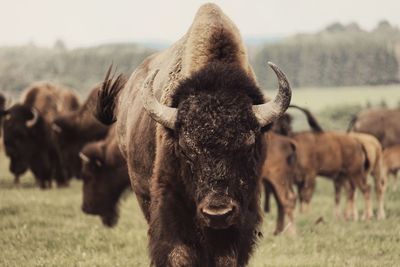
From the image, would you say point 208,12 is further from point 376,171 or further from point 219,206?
point 376,171

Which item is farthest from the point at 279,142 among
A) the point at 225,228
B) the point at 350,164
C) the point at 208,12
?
the point at 225,228

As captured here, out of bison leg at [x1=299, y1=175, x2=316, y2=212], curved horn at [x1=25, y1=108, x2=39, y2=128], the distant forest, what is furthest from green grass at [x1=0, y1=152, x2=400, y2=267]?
the distant forest

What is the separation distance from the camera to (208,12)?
20.8 feet

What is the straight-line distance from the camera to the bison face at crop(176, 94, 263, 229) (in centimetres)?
503

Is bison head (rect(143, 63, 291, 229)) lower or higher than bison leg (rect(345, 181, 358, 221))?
higher

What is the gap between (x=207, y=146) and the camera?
514 centimetres

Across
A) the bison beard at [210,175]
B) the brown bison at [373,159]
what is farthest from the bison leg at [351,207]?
the bison beard at [210,175]

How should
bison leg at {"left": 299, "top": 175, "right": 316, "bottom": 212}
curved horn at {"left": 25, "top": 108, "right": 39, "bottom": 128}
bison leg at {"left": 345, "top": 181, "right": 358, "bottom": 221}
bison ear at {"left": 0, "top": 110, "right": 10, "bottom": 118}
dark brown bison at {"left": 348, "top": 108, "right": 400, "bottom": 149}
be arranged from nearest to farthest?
bison leg at {"left": 345, "top": 181, "right": 358, "bottom": 221}, bison leg at {"left": 299, "top": 175, "right": 316, "bottom": 212}, curved horn at {"left": 25, "top": 108, "right": 39, "bottom": 128}, bison ear at {"left": 0, "top": 110, "right": 10, "bottom": 118}, dark brown bison at {"left": 348, "top": 108, "right": 400, "bottom": 149}

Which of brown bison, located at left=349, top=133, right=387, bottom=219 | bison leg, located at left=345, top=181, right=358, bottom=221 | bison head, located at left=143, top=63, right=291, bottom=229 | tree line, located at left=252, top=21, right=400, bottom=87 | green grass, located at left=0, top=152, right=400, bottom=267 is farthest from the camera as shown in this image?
tree line, located at left=252, top=21, right=400, bottom=87

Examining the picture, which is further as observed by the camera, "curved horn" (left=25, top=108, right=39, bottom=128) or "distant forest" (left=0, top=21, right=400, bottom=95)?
"distant forest" (left=0, top=21, right=400, bottom=95)

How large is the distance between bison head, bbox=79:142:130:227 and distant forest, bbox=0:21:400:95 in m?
7.60

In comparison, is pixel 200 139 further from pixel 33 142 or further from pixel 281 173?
pixel 33 142

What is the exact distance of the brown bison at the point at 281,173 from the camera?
12469 millimetres

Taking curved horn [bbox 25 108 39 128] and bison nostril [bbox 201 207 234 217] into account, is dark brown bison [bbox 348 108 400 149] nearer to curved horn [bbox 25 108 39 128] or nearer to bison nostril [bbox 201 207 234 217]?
curved horn [bbox 25 108 39 128]
